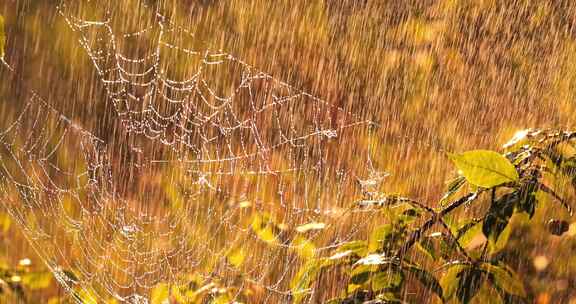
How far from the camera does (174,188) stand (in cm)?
187

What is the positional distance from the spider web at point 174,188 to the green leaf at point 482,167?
2.85 feet

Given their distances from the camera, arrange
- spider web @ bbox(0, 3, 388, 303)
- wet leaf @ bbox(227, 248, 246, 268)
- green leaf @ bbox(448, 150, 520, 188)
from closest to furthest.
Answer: green leaf @ bbox(448, 150, 520, 188)
wet leaf @ bbox(227, 248, 246, 268)
spider web @ bbox(0, 3, 388, 303)

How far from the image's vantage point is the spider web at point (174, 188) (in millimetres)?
1600

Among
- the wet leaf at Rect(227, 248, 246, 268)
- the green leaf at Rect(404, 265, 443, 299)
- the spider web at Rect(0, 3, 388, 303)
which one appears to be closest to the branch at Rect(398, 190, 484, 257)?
the green leaf at Rect(404, 265, 443, 299)

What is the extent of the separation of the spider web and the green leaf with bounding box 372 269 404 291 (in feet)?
2.75

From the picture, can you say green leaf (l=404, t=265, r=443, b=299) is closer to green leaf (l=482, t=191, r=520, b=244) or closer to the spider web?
green leaf (l=482, t=191, r=520, b=244)

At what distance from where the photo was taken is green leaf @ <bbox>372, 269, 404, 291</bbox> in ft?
1.21

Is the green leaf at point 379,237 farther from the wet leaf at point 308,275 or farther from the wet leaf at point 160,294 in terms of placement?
the wet leaf at point 160,294

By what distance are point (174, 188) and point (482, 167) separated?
5.11ft

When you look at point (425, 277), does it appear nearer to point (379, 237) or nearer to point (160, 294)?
point (379, 237)

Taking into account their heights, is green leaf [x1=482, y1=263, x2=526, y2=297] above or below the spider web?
above

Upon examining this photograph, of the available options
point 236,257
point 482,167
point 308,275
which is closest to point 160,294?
point 236,257

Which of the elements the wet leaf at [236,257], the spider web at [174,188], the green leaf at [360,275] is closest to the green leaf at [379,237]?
the green leaf at [360,275]

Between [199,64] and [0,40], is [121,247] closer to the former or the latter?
[199,64]
